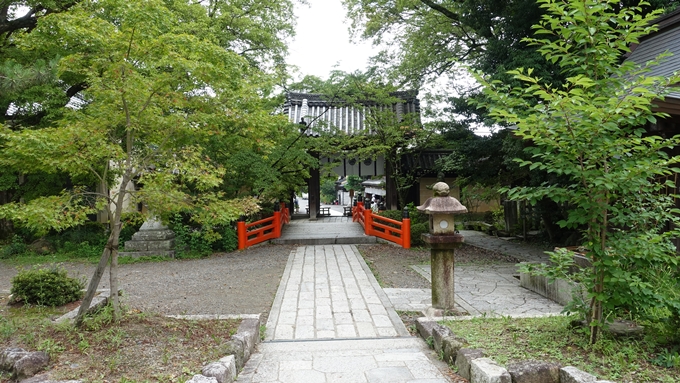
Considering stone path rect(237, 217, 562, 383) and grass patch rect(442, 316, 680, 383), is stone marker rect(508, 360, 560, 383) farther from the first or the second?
stone path rect(237, 217, 562, 383)

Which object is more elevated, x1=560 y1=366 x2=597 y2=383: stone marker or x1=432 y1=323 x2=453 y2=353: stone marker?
x1=560 y1=366 x2=597 y2=383: stone marker

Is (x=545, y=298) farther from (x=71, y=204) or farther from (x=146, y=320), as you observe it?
(x=71, y=204)

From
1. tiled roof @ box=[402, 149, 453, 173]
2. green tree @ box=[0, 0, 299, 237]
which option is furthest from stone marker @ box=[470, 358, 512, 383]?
tiled roof @ box=[402, 149, 453, 173]

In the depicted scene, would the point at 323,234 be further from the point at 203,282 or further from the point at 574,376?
the point at 574,376

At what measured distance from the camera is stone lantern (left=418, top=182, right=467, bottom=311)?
18.7 feet

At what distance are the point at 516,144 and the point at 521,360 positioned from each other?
7069 mm

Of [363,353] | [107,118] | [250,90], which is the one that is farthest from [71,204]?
[363,353]

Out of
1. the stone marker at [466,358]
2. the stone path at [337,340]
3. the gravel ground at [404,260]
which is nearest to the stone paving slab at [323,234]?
the gravel ground at [404,260]

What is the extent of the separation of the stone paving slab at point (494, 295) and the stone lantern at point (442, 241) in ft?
1.88

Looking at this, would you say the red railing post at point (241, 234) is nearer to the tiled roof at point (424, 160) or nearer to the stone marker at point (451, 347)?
the tiled roof at point (424, 160)

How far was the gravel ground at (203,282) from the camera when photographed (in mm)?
6684

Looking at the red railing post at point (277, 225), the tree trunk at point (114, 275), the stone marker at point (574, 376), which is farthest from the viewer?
the red railing post at point (277, 225)

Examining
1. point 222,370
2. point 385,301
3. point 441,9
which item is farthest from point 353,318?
point 441,9

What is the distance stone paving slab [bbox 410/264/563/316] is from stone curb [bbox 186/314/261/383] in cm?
289
